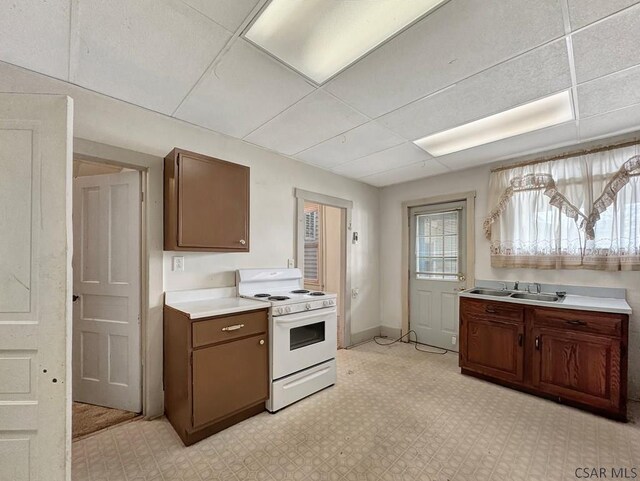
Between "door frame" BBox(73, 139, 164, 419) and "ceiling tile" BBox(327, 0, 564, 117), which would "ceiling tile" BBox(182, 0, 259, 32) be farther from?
"door frame" BBox(73, 139, 164, 419)

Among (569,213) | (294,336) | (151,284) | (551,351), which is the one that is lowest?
(551,351)

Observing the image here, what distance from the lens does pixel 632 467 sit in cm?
174

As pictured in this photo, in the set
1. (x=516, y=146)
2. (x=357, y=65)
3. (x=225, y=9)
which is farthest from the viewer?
(x=516, y=146)

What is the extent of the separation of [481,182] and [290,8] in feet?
10.4

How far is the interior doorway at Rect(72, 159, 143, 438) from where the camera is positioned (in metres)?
2.34

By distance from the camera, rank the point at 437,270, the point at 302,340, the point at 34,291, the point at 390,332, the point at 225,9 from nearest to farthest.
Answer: the point at 34,291 → the point at 225,9 → the point at 302,340 → the point at 437,270 → the point at 390,332

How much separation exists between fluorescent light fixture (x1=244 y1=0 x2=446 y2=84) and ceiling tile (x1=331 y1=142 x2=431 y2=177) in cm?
152

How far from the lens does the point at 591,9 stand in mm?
1324

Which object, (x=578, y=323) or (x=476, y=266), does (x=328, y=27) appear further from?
(x=476, y=266)

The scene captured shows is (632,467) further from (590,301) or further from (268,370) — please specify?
(268,370)

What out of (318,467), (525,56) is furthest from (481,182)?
(318,467)

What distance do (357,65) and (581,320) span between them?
108 inches

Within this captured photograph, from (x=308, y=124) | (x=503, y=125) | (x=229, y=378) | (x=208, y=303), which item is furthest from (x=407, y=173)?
(x=229, y=378)

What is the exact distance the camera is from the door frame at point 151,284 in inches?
89.6
